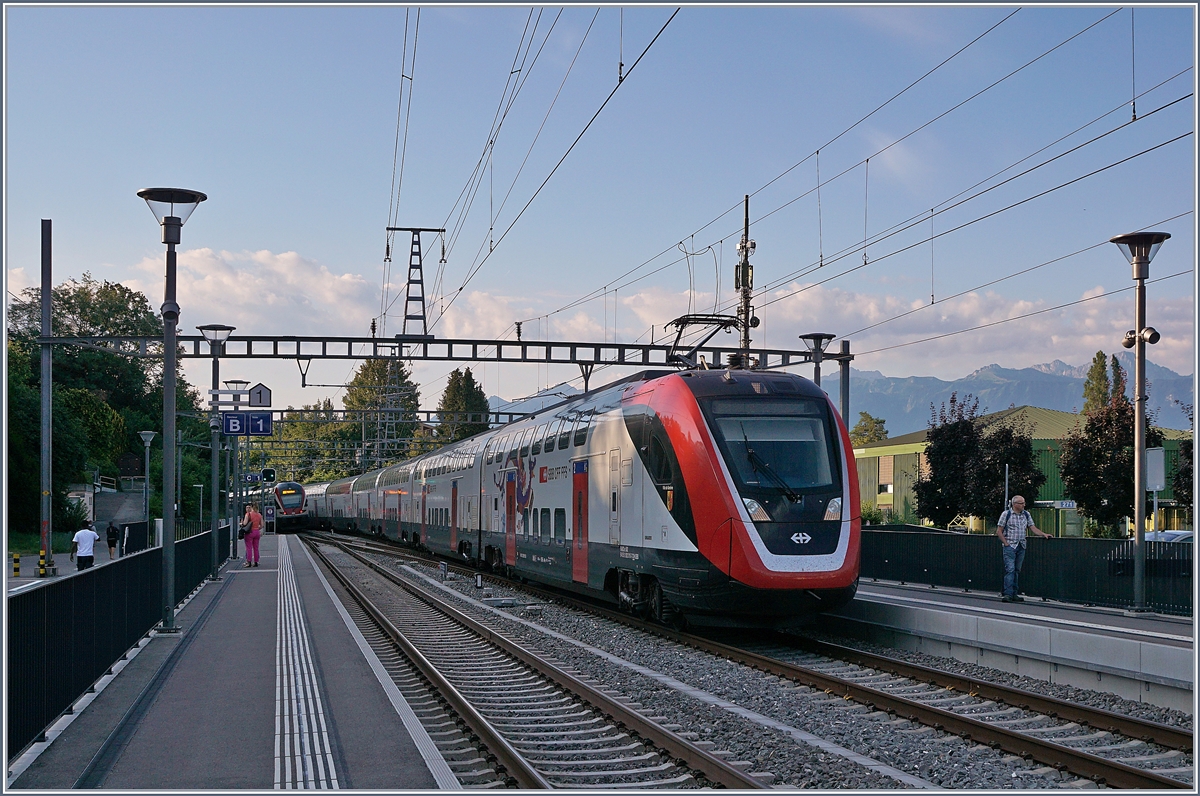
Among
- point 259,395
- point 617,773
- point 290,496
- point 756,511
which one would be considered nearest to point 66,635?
point 617,773

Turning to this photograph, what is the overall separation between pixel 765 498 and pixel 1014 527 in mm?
6389

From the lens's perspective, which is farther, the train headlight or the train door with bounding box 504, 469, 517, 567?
the train door with bounding box 504, 469, 517, 567

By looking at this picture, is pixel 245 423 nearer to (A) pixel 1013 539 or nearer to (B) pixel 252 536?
(B) pixel 252 536

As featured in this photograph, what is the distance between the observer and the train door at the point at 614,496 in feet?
54.0

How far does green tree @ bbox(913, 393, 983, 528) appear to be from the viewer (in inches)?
1410

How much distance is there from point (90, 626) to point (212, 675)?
1814 millimetres

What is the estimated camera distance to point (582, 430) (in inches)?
727

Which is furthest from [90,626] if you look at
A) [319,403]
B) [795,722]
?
[319,403]

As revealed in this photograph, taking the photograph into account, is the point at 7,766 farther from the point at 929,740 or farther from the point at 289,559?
the point at 289,559

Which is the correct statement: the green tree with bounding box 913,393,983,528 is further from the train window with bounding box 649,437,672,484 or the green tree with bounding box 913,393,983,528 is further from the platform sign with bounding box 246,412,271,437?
the train window with bounding box 649,437,672,484

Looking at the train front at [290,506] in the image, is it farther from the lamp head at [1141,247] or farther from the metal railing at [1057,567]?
the lamp head at [1141,247]

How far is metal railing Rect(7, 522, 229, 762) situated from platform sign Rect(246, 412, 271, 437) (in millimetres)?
18727

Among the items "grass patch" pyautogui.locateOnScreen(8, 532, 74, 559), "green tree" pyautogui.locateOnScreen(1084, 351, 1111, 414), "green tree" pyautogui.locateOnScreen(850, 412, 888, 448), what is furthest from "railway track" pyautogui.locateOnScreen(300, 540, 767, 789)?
"green tree" pyautogui.locateOnScreen(850, 412, 888, 448)

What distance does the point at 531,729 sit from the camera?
9.27 meters
